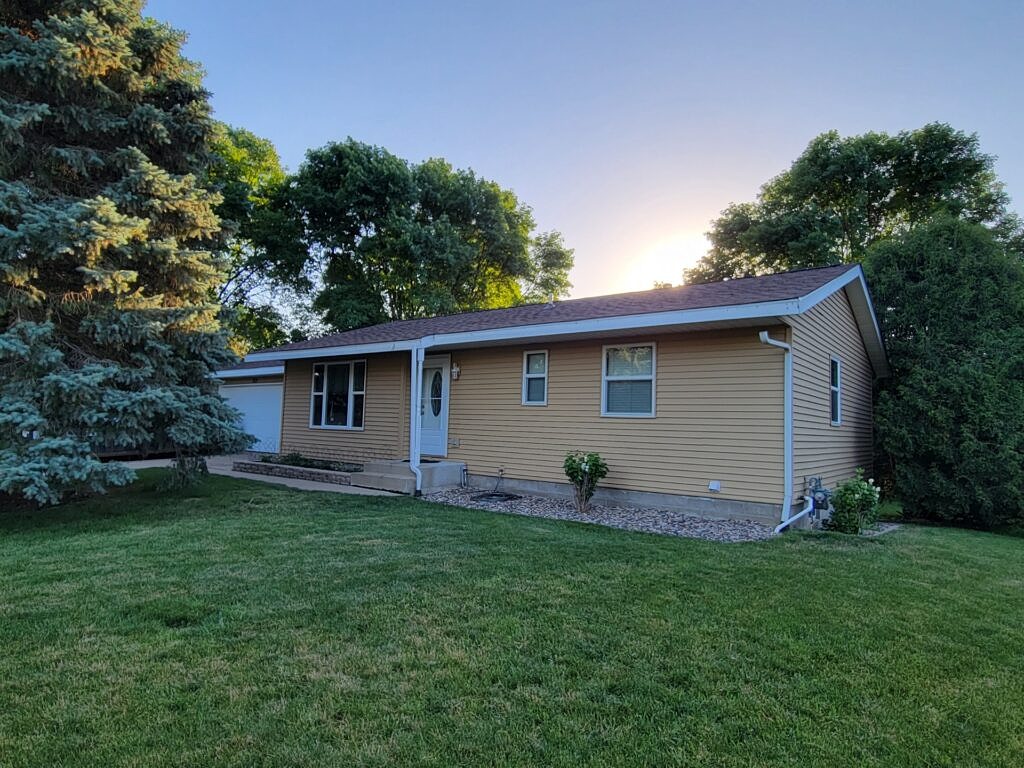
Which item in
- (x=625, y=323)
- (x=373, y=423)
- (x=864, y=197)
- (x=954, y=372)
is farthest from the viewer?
(x=864, y=197)

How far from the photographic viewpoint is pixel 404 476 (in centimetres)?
901

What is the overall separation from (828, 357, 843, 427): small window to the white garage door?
509 inches

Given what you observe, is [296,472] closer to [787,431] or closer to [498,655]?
[787,431]

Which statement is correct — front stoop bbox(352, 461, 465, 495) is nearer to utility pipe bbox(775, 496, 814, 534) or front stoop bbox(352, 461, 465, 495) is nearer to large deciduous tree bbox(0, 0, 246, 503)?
large deciduous tree bbox(0, 0, 246, 503)

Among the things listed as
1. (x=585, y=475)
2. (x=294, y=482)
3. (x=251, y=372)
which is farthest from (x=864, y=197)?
(x=251, y=372)

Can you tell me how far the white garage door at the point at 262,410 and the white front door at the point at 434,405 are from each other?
6358 mm

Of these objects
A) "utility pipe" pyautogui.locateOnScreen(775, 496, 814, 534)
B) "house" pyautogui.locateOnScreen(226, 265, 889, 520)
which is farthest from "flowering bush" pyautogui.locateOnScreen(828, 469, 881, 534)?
"house" pyautogui.locateOnScreen(226, 265, 889, 520)

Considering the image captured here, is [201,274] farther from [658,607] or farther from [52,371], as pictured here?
[658,607]

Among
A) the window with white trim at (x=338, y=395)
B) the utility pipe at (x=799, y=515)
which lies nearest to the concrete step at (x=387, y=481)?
the window with white trim at (x=338, y=395)

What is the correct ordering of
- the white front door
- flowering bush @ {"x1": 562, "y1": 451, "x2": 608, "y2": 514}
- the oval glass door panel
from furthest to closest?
the oval glass door panel
the white front door
flowering bush @ {"x1": 562, "y1": 451, "x2": 608, "y2": 514}

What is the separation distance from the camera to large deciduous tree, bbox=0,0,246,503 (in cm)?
594

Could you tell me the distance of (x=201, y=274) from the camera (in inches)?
286

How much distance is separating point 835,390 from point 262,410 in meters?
14.2

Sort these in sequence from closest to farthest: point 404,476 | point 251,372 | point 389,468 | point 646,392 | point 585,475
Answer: point 585,475, point 646,392, point 404,476, point 389,468, point 251,372
